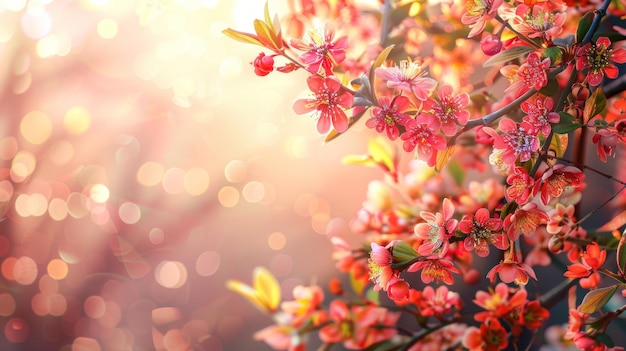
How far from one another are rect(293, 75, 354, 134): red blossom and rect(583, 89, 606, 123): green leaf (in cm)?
19

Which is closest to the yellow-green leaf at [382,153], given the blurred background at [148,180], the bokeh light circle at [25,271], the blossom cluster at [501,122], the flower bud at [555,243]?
the blossom cluster at [501,122]

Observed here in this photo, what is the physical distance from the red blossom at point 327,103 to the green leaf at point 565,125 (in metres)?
0.16

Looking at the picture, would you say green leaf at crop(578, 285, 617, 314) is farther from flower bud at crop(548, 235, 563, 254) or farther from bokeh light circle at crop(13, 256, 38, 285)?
bokeh light circle at crop(13, 256, 38, 285)

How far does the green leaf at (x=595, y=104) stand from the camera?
0.44m

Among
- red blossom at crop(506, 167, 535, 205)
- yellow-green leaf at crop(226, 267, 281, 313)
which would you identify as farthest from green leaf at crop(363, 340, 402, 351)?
red blossom at crop(506, 167, 535, 205)

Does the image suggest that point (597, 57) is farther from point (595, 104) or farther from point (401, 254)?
point (401, 254)

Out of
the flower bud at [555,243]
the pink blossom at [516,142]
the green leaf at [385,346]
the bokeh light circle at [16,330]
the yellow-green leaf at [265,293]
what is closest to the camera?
the pink blossom at [516,142]

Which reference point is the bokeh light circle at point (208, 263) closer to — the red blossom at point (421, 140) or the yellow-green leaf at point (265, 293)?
the yellow-green leaf at point (265, 293)

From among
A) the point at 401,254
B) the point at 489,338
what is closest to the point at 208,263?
the point at 489,338

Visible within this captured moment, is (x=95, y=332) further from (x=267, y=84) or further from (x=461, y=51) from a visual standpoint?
(x=461, y=51)

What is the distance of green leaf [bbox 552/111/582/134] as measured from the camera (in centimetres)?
42

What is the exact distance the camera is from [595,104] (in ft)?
1.44

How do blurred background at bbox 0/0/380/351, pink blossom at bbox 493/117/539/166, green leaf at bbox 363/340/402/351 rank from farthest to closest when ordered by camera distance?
blurred background at bbox 0/0/380/351 → green leaf at bbox 363/340/402/351 → pink blossom at bbox 493/117/539/166

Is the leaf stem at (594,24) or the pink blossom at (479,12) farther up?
the pink blossom at (479,12)
